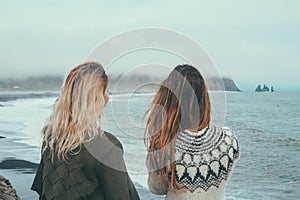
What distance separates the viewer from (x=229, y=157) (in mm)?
2041

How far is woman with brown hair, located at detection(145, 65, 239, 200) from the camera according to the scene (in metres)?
1.98

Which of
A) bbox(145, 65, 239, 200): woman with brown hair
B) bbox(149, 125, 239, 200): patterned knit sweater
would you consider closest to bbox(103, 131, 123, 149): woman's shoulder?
bbox(145, 65, 239, 200): woman with brown hair

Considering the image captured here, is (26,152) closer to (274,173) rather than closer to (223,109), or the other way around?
(274,173)

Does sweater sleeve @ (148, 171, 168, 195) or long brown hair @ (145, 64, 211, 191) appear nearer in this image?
long brown hair @ (145, 64, 211, 191)

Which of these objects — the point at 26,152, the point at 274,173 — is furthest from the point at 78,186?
the point at 274,173

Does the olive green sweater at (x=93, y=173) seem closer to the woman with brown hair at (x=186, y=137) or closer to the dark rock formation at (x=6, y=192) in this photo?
the woman with brown hair at (x=186, y=137)

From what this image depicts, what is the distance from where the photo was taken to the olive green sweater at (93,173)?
203 cm

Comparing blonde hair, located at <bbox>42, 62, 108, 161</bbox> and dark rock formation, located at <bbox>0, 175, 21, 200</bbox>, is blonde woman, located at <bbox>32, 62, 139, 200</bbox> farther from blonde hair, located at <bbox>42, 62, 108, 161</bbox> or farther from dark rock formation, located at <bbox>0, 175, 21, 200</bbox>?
dark rock formation, located at <bbox>0, 175, 21, 200</bbox>

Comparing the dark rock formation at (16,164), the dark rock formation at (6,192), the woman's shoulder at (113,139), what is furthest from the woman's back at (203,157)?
the dark rock formation at (16,164)

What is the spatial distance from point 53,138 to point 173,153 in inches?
20.2

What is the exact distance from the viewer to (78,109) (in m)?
2.00

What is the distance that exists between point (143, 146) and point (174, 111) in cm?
37

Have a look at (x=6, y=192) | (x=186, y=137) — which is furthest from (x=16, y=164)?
(x=186, y=137)

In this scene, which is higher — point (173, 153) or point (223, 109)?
point (223, 109)
